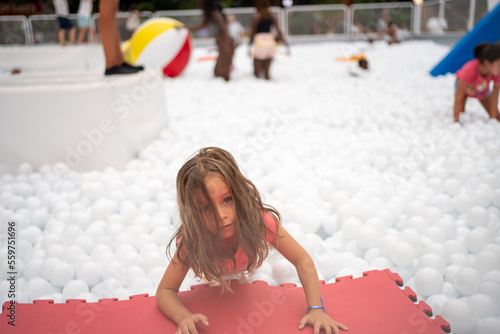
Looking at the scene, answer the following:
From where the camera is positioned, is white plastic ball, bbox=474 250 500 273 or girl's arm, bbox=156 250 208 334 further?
→ white plastic ball, bbox=474 250 500 273

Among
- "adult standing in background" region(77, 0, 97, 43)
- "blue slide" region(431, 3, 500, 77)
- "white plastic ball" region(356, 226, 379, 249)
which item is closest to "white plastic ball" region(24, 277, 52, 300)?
"white plastic ball" region(356, 226, 379, 249)

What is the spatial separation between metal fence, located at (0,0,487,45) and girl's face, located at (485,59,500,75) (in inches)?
318

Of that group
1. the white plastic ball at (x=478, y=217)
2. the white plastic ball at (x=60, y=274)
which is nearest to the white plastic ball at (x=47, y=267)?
the white plastic ball at (x=60, y=274)

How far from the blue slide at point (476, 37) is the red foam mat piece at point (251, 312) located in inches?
137

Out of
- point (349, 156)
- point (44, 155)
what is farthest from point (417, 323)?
point (44, 155)

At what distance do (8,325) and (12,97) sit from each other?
5.24 feet

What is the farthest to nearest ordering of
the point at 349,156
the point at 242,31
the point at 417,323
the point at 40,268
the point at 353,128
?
the point at 242,31, the point at 353,128, the point at 349,156, the point at 40,268, the point at 417,323

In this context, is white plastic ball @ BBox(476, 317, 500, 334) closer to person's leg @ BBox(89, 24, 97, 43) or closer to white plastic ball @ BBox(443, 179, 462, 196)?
white plastic ball @ BBox(443, 179, 462, 196)

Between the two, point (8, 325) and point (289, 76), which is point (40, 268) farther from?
point (289, 76)

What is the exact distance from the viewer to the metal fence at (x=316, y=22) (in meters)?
10.5

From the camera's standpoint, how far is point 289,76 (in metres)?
6.16

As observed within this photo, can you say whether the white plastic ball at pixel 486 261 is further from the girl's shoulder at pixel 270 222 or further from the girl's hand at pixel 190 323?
the girl's hand at pixel 190 323

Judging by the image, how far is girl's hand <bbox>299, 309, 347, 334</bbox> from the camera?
1.05 meters

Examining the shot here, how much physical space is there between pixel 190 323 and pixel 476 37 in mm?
4086
